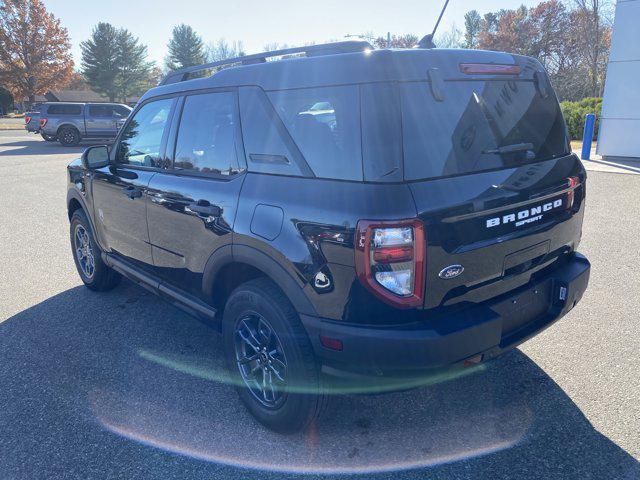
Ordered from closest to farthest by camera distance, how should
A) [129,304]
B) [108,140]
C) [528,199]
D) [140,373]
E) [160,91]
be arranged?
[528,199] < [140,373] < [160,91] < [129,304] < [108,140]

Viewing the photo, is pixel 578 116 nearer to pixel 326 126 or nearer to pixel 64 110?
pixel 326 126

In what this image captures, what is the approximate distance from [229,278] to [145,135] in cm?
152

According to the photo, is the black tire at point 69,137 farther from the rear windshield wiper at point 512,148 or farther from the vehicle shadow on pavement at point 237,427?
the rear windshield wiper at point 512,148

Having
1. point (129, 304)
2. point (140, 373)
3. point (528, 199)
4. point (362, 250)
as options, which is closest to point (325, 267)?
point (362, 250)

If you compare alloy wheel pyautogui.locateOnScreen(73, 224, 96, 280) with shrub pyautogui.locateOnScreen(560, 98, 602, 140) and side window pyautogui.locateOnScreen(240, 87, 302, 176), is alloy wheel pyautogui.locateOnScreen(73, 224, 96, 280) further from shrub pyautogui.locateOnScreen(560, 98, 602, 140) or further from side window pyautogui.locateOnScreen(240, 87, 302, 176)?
shrub pyautogui.locateOnScreen(560, 98, 602, 140)

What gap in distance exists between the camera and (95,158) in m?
4.12

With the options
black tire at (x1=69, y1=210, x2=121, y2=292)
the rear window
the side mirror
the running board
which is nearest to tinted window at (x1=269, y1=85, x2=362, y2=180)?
the rear window

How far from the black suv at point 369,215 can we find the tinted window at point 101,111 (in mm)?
21379

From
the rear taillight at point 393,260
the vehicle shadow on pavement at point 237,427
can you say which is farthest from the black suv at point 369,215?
the vehicle shadow on pavement at point 237,427

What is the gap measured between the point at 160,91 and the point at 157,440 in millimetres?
2385

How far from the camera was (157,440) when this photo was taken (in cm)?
269

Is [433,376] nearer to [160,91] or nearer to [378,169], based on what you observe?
→ [378,169]

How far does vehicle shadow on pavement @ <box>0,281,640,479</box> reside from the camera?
8.05 ft

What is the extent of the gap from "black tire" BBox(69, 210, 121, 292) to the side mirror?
72 cm
